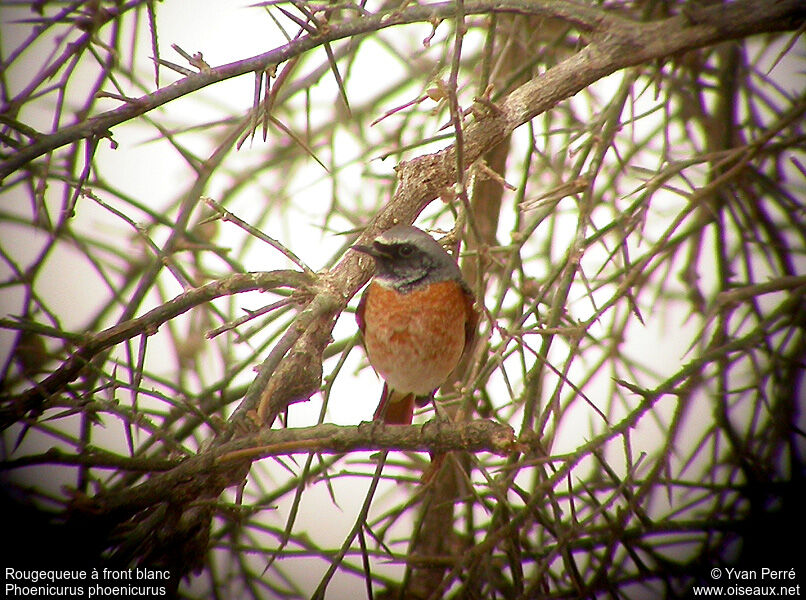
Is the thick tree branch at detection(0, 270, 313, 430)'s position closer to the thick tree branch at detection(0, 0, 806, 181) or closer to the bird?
the bird

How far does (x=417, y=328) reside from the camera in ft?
10.4

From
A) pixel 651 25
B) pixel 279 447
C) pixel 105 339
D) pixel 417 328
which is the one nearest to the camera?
pixel 279 447

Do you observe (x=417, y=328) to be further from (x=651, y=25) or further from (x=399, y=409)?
(x=651, y=25)

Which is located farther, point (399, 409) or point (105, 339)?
point (399, 409)

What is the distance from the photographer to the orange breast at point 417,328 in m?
3.17

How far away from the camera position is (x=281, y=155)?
153 inches

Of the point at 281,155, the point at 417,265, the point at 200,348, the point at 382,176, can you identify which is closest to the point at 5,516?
the point at 200,348

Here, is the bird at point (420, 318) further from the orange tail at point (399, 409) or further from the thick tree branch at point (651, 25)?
the thick tree branch at point (651, 25)

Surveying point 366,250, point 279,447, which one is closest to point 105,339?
point 279,447

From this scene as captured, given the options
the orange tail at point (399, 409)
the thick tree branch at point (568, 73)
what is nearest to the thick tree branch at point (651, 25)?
the thick tree branch at point (568, 73)

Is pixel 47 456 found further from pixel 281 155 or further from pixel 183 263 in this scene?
pixel 281 155

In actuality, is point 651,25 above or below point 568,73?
above

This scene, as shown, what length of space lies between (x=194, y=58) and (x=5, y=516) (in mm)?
1499

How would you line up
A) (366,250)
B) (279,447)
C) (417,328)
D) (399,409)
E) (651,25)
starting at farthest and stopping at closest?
(399,409)
(417,328)
(651,25)
(366,250)
(279,447)
